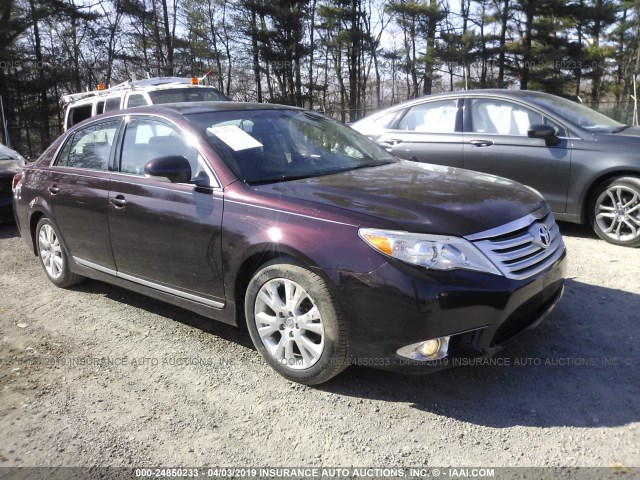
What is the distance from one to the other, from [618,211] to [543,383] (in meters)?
3.21

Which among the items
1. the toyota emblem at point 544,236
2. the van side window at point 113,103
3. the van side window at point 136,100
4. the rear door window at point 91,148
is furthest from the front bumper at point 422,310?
the van side window at point 113,103

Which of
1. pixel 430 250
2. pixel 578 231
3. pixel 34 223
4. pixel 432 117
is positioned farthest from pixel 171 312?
pixel 578 231

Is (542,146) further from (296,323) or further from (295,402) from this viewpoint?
(295,402)

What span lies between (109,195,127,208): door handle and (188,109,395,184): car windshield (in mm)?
785

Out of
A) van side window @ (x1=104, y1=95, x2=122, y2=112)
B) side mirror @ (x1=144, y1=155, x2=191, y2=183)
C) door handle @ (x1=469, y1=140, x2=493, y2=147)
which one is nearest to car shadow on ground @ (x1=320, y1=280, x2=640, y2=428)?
side mirror @ (x1=144, y1=155, x2=191, y2=183)

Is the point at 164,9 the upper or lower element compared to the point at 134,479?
upper

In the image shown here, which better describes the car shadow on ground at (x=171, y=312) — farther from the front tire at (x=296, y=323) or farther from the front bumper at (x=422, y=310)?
the front bumper at (x=422, y=310)

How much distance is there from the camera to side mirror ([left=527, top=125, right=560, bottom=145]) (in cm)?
570

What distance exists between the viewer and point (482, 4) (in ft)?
121

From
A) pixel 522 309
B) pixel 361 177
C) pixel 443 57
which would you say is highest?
pixel 443 57

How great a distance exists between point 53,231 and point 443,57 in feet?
118

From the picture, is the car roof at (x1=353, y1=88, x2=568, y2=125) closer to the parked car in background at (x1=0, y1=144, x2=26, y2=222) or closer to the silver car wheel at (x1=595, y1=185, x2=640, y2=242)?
the silver car wheel at (x1=595, y1=185, x2=640, y2=242)

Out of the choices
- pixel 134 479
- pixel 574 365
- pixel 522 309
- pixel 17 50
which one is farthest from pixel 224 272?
pixel 17 50

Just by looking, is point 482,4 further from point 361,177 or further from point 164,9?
point 361,177
